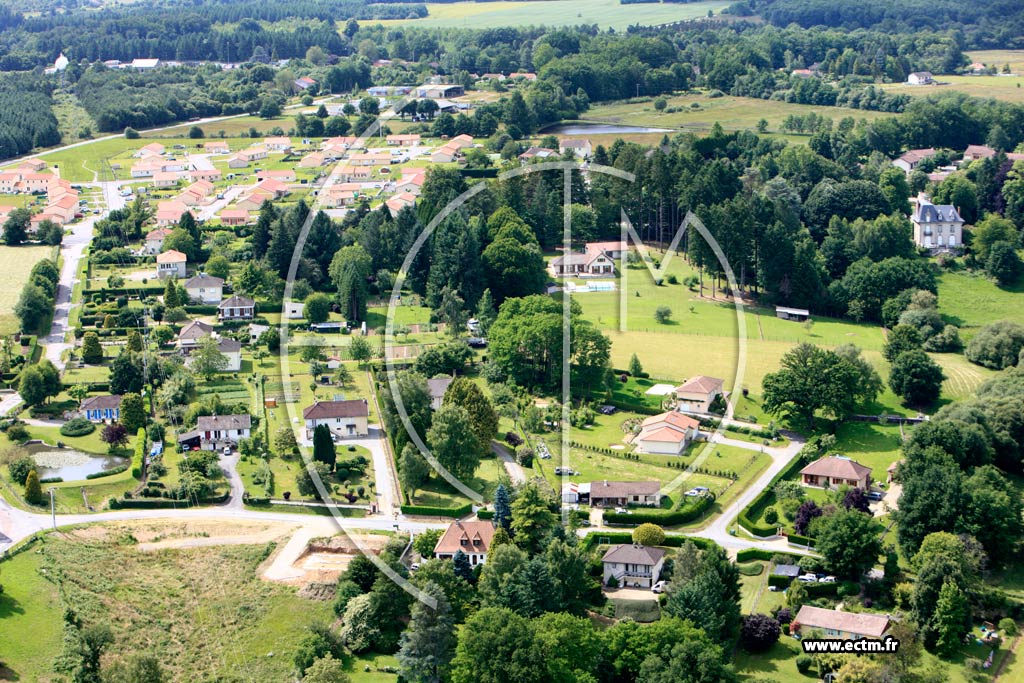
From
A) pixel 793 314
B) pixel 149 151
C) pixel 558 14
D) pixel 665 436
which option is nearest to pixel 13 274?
pixel 149 151

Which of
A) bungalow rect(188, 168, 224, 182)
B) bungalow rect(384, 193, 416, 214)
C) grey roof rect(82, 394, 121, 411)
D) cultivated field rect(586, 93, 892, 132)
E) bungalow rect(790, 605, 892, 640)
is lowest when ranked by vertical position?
bungalow rect(790, 605, 892, 640)

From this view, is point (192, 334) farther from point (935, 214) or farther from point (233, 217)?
point (935, 214)

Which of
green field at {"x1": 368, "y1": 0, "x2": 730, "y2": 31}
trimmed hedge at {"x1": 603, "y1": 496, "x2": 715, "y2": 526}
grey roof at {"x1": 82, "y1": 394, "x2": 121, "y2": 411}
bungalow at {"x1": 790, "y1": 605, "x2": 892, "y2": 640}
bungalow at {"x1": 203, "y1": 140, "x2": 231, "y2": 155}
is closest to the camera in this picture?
bungalow at {"x1": 790, "y1": 605, "x2": 892, "y2": 640}

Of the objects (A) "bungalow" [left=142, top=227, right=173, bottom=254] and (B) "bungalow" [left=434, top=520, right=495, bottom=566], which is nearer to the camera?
(B) "bungalow" [left=434, top=520, right=495, bottom=566]

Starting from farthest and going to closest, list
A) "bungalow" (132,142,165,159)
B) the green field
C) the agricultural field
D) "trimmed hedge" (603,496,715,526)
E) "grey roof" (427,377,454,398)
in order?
the green field → the agricultural field → "bungalow" (132,142,165,159) → "grey roof" (427,377,454,398) → "trimmed hedge" (603,496,715,526)

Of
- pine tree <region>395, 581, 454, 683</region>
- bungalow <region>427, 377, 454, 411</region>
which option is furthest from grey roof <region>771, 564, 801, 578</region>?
bungalow <region>427, 377, 454, 411</region>

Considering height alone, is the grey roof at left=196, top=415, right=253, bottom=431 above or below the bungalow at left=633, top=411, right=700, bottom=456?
above

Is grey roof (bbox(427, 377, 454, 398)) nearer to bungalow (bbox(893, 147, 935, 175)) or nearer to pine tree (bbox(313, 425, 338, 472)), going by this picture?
pine tree (bbox(313, 425, 338, 472))
